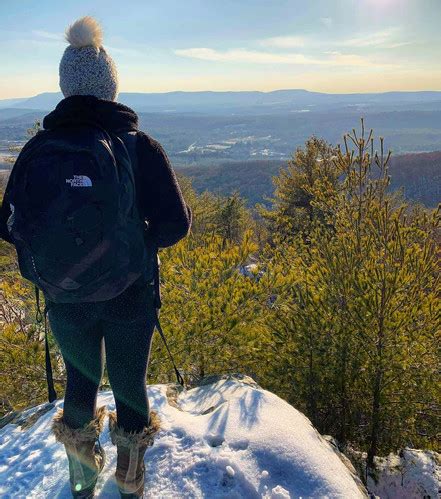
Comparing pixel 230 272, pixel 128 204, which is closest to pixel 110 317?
pixel 128 204

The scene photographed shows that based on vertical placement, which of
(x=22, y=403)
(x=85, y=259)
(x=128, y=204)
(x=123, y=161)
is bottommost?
(x=22, y=403)

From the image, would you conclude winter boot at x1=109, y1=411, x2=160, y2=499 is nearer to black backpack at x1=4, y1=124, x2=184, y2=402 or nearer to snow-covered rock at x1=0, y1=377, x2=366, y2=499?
snow-covered rock at x1=0, y1=377, x2=366, y2=499

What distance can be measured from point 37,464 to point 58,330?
4.66 feet

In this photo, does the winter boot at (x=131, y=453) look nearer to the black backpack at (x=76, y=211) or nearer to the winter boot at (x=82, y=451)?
the winter boot at (x=82, y=451)

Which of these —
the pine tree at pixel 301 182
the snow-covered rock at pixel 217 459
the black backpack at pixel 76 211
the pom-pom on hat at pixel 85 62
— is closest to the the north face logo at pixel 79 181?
the black backpack at pixel 76 211

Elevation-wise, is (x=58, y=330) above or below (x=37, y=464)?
above

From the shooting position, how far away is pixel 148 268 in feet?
5.98

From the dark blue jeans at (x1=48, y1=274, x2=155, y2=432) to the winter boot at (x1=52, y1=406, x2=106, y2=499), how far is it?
0.05 meters

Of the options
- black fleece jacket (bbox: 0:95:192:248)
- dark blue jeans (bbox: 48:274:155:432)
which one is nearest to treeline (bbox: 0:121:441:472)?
dark blue jeans (bbox: 48:274:155:432)

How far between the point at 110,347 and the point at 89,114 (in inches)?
40.1

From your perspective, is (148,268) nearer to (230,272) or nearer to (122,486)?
(122,486)

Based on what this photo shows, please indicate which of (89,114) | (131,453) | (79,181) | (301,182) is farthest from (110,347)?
(301,182)

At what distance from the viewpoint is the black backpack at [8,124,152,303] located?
148 centimetres

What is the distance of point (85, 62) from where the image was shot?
5.43 ft
